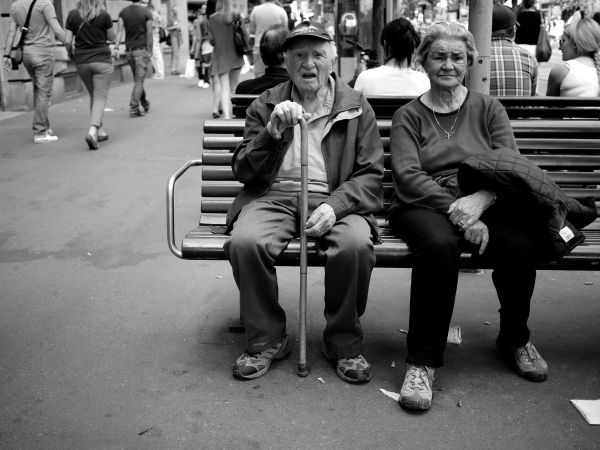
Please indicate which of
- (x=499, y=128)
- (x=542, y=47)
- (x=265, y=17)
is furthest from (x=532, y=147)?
(x=265, y=17)

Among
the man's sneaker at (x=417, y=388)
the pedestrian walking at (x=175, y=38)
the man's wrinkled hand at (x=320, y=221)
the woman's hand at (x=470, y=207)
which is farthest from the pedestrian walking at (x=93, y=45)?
the pedestrian walking at (x=175, y=38)

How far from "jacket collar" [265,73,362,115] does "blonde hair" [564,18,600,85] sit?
100 inches

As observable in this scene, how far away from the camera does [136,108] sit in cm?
1309

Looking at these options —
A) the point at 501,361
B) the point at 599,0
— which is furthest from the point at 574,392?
the point at 599,0

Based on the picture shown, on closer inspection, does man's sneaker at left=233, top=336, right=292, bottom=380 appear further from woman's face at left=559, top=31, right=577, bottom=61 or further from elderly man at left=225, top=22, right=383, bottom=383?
woman's face at left=559, top=31, right=577, bottom=61

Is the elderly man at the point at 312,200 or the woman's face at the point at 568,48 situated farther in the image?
the woman's face at the point at 568,48

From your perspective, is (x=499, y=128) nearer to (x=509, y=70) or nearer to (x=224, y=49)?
(x=509, y=70)

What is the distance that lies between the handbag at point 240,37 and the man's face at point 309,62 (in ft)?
26.0

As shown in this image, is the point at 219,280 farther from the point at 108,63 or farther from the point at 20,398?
the point at 108,63

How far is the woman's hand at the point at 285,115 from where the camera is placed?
11.8 ft

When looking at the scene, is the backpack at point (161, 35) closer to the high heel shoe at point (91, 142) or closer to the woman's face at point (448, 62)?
the high heel shoe at point (91, 142)

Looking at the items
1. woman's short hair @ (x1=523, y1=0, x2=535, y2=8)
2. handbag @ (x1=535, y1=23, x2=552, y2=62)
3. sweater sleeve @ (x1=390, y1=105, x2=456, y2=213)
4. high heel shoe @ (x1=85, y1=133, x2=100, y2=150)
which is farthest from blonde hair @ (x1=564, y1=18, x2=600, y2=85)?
high heel shoe @ (x1=85, y1=133, x2=100, y2=150)

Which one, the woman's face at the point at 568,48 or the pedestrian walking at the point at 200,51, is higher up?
the woman's face at the point at 568,48

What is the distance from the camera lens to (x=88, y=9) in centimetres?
1054
